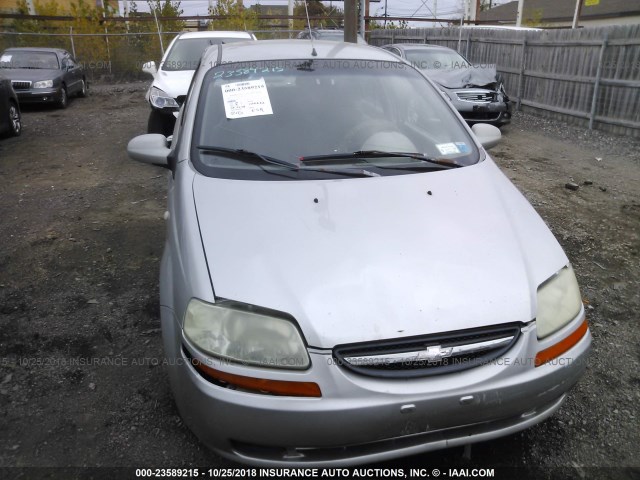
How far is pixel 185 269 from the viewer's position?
6.97 feet

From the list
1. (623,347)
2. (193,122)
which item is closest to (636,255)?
(623,347)

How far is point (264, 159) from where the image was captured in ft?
8.80

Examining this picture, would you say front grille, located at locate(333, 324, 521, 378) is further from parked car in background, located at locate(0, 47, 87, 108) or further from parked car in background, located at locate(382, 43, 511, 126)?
parked car in background, located at locate(0, 47, 87, 108)

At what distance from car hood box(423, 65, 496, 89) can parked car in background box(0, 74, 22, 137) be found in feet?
25.1

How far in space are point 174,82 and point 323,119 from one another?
5313mm

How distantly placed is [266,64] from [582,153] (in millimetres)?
6871

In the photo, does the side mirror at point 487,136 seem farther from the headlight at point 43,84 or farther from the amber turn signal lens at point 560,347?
the headlight at point 43,84

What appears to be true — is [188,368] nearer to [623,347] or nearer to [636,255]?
[623,347]

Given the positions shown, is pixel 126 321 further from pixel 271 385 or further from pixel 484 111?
pixel 484 111

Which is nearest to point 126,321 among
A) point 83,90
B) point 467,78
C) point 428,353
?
point 428,353

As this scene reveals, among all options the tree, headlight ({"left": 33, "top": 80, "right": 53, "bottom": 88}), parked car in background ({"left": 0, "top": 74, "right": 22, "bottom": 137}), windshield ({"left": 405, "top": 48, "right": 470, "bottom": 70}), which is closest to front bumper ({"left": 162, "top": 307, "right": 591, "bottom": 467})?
parked car in background ({"left": 0, "top": 74, "right": 22, "bottom": 137})

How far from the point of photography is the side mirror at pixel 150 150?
3.08m

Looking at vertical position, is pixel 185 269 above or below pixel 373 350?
above

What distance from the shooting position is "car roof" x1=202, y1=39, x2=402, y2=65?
3420mm
